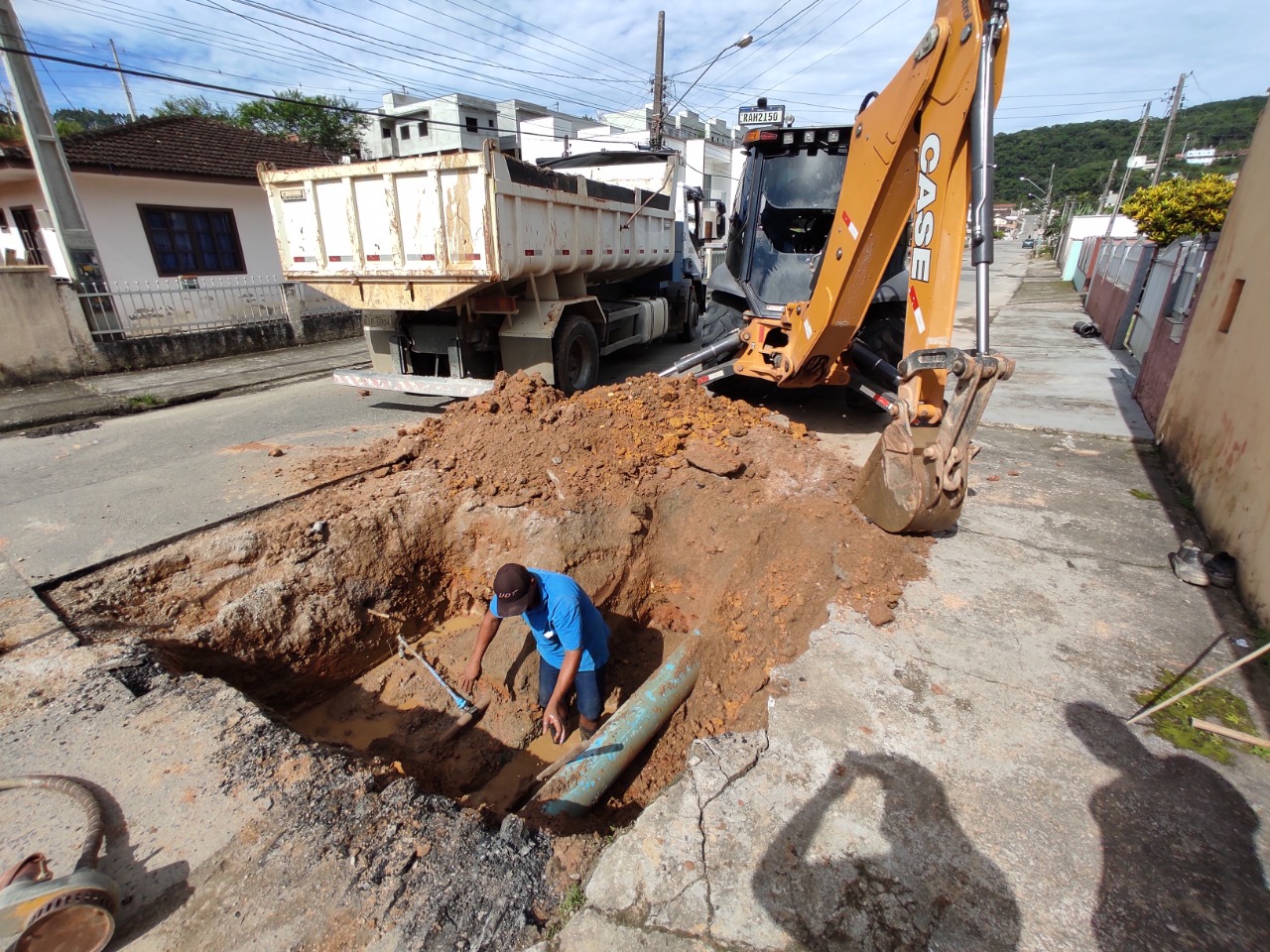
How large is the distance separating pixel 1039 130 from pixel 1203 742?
4342 inches

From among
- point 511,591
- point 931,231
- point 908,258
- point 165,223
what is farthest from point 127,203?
point 931,231

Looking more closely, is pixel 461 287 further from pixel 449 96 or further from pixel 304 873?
pixel 449 96

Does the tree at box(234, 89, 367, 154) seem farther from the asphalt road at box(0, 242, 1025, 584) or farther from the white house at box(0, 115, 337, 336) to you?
the asphalt road at box(0, 242, 1025, 584)

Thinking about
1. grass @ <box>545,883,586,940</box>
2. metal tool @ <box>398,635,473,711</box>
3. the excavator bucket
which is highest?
the excavator bucket

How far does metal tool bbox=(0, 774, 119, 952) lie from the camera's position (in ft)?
5.40

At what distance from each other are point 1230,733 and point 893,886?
1.78 meters

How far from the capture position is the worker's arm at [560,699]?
3.33 meters

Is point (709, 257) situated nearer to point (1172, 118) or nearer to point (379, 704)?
point (379, 704)

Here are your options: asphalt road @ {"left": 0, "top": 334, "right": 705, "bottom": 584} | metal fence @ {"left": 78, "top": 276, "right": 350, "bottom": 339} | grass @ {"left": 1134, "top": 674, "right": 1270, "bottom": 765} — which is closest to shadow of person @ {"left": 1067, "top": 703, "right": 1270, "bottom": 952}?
grass @ {"left": 1134, "top": 674, "right": 1270, "bottom": 765}

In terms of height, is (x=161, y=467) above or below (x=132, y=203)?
below

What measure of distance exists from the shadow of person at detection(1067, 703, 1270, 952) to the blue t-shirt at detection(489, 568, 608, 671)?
2.40 meters

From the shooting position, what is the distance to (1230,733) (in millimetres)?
2545

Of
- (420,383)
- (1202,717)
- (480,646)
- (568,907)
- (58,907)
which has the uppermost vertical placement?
(420,383)

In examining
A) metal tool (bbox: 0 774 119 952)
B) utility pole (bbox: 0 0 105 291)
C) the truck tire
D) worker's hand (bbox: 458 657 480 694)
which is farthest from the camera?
the truck tire
